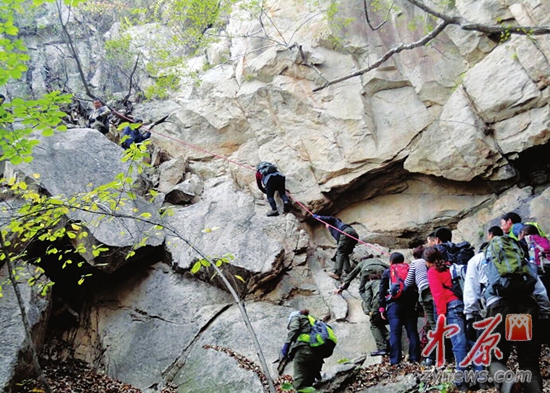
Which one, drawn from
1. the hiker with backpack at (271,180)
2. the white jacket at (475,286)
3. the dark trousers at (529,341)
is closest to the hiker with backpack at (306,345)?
the white jacket at (475,286)

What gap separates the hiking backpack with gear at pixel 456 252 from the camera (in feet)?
22.9

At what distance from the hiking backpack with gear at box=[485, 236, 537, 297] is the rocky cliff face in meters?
3.29

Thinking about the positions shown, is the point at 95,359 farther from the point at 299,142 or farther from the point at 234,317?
the point at 299,142

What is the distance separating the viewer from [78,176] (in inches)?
434

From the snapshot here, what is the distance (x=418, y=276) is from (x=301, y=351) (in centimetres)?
204

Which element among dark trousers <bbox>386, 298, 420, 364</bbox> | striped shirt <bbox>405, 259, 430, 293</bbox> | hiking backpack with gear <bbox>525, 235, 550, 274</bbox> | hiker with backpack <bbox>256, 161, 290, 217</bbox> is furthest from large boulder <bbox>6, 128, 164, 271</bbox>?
hiking backpack with gear <bbox>525, 235, 550, 274</bbox>

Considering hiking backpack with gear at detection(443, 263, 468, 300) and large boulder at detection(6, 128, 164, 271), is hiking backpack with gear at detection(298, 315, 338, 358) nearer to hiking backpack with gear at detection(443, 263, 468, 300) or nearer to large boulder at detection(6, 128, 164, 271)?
hiking backpack with gear at detection(443, 263, 468, 300)

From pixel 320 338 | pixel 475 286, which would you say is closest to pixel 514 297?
pixel 475 286

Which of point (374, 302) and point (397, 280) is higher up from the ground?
point (397, 280)

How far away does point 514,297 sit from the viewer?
4773 mm

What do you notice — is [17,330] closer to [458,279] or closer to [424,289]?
[424,289]

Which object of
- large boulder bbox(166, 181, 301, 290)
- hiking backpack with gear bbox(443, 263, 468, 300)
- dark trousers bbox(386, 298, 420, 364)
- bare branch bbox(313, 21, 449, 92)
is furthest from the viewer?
large boulder bbox(166, 181, 301, 290)

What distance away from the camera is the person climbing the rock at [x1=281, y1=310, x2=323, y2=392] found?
21.5 feet

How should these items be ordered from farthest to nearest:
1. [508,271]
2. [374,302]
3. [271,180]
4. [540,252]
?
1. [271,180]
2. [374,302]
3. [540,252]
4. [508,271]
